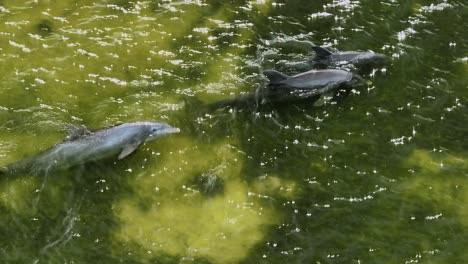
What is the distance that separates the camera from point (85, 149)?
4.66m

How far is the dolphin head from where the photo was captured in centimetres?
485

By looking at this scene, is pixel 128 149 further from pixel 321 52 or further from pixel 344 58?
pixel 344 58

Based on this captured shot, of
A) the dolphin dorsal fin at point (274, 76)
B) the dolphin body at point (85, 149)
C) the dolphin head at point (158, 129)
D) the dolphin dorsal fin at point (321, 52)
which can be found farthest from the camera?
the dolphin dorsal fin at point (321, 52)

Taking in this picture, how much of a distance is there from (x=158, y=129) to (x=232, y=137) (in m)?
0.64

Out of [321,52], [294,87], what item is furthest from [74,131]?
[321,52]

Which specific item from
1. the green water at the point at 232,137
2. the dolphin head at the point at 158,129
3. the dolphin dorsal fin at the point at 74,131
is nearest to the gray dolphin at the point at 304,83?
the green water at the point at 232,137

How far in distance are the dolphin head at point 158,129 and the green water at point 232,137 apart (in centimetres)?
10

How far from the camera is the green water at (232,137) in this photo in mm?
4305

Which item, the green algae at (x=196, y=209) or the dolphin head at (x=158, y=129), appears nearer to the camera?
the green algae at (x=196, y=209)

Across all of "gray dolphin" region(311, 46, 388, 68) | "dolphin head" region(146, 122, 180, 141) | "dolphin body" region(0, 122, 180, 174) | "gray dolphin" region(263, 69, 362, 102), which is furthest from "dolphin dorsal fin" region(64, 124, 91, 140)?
"gray dolphin" region(311, 46, 388, 68)

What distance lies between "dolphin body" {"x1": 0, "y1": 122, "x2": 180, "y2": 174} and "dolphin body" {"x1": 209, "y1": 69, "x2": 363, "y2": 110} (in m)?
0.86

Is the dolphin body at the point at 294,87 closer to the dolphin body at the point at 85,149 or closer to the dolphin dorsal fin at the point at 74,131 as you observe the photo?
the dolphin body at the point at 85,149

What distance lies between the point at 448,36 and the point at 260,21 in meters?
1.99

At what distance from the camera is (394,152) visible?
5.01 m
